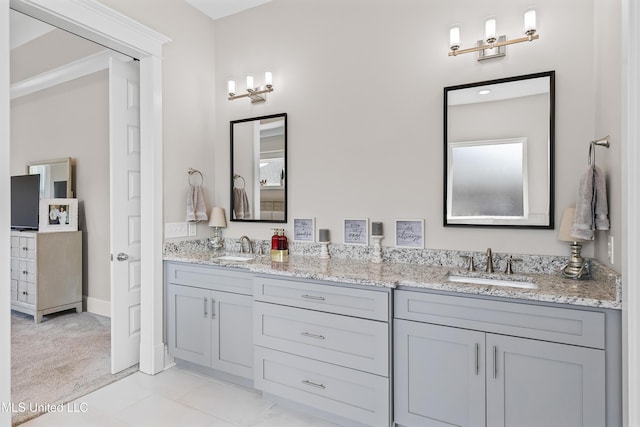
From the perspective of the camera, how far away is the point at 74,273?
13.3ft

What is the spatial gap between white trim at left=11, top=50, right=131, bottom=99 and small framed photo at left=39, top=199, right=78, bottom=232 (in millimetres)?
1444

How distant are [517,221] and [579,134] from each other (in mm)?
575

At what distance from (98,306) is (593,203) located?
4602 mm

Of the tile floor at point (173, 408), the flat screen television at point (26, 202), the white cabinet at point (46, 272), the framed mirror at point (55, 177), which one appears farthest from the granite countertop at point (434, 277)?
the flat screen television at point (26, 202)

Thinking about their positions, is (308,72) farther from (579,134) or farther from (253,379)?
(253,379)

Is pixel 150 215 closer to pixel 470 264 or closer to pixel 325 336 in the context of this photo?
pixel 325 336

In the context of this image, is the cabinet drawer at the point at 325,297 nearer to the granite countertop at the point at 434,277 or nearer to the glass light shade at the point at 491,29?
the granite countertop at the point at 434,277

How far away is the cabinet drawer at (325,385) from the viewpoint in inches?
74.6

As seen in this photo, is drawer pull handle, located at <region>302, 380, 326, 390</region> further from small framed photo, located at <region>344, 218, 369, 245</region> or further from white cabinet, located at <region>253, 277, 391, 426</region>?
small framed photo, located at <region>344, 218, 369, 245</region>

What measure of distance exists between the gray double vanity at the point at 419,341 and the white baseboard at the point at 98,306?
6.86 feet

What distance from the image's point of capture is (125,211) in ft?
8.99

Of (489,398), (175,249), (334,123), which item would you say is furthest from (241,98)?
(489,398)

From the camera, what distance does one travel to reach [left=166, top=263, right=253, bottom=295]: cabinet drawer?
241 centimetres

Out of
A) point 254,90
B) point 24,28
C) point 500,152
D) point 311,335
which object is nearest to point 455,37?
point 500,152
